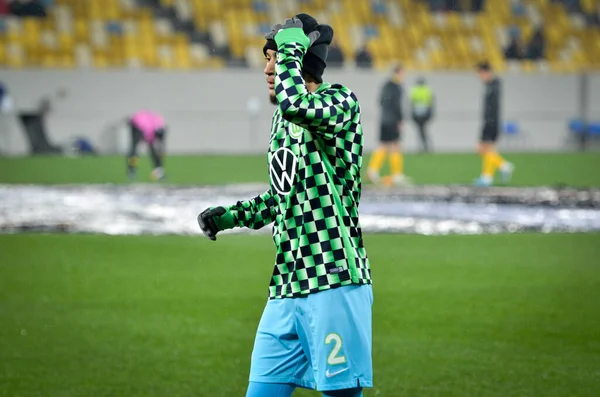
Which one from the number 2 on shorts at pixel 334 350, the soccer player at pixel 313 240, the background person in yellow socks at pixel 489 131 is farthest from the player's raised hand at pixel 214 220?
the background person in yellow socks at pixel 489 131

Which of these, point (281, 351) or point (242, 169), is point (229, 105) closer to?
point (242, 169)

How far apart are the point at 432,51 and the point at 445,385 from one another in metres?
36.1

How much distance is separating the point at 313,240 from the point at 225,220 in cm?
61

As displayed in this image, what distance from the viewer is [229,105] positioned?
128 feet

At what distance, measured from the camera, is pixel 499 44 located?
42.4 metres

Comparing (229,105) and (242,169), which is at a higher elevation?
(229,105)

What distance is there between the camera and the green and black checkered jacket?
4.13 metres

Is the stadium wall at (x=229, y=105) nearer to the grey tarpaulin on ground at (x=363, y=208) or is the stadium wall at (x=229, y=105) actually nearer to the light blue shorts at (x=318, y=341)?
the grey tarpaulin on ground at (x=363, y=208)

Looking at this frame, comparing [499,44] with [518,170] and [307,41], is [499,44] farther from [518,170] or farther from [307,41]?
[307,41]

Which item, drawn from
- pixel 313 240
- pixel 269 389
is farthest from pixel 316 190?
pixel 269 389

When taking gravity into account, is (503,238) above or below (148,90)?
below

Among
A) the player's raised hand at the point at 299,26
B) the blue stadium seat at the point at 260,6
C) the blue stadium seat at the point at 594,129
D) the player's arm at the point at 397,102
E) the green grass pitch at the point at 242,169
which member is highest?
the blue stadium seat at the point at 260,6

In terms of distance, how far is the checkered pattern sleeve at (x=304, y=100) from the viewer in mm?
4031

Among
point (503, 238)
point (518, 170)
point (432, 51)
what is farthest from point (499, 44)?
point (503, 238)
